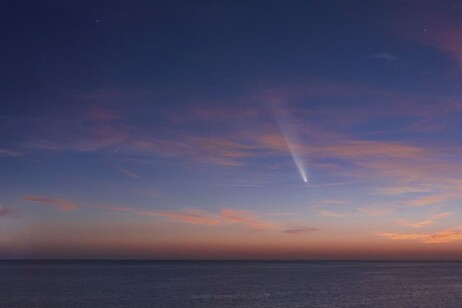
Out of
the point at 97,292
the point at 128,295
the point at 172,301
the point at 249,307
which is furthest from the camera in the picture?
the point at 97,292

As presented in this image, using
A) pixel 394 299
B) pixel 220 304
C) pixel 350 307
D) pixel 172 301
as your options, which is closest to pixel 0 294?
pixel 172 301

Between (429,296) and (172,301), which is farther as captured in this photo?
(429,296)

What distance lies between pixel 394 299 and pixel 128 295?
39.5 metres

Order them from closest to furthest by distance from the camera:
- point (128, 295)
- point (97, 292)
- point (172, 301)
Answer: point (172, 301), point (128, 295), point (97, 292)

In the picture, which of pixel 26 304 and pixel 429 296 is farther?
pixel 429 296

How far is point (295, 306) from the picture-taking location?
64.9 m

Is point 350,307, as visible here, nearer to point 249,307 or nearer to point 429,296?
point 249,307

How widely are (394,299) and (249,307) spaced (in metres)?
23.9

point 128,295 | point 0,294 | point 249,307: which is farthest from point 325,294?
point 0,294

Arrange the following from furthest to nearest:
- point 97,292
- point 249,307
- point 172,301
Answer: point 97,292 < point 172,301 < point 249,307

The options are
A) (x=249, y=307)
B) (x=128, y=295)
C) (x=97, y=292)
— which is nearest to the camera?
(x=249, y=307)

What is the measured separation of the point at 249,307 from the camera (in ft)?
208

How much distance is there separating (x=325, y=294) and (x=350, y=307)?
56.9 feet

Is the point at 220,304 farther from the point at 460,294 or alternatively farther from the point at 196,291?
the point at 460,294
